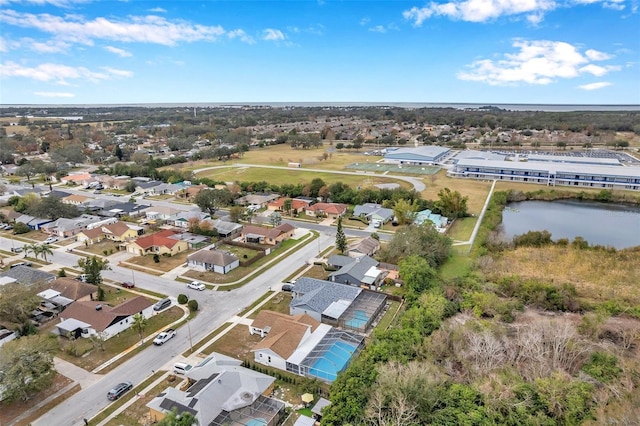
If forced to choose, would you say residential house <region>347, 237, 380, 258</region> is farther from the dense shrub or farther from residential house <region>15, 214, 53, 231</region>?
residential house <region>15, 214, 53, 231</region>

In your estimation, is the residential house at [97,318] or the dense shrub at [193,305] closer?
the residential house at [97,318]

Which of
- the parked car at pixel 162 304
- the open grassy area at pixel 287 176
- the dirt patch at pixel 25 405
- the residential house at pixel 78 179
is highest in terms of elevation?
the open grassy area at pixel 287 176

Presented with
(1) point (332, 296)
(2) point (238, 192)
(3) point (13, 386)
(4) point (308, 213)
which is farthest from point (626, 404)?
(2) point (238, 192)

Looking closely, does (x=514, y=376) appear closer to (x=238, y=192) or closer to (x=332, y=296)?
(x=332, y=296)

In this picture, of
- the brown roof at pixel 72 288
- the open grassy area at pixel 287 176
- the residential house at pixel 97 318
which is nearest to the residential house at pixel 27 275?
the brown roof at pixel 72 288

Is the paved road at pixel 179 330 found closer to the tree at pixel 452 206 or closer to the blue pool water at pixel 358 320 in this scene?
the blue pool water at pixel 358 320

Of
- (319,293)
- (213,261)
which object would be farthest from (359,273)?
(213,261)
